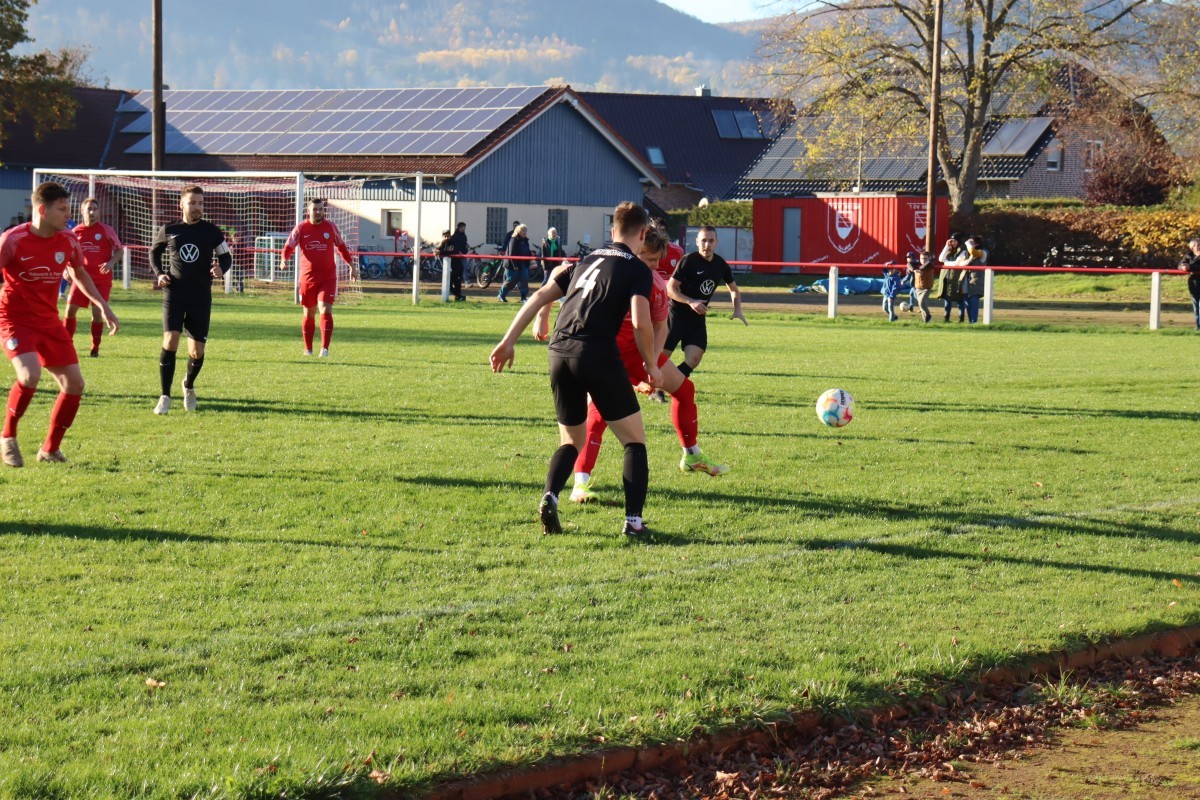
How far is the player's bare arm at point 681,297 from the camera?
1127cm

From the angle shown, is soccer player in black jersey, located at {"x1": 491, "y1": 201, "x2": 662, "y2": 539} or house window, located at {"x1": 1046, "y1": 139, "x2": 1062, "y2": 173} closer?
soccer player in black jersey, located at {"x1": 491, "y1": 201, "x2": 662, "y2": 539}

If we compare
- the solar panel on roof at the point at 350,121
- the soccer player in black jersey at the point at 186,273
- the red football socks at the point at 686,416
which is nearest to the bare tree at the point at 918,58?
the solar panel on roof at the point at 350,121

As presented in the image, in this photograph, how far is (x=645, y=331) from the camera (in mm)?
7543

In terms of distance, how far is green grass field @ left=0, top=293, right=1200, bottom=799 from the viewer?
4.68 m

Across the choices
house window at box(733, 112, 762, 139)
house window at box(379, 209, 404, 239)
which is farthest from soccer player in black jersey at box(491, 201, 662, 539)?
house window at box(733, 112, 762, 139)

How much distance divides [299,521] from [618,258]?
7.80ft

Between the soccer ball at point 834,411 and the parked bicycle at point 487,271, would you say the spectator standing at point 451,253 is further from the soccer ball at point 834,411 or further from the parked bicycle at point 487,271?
the soccer ball at point 834,411

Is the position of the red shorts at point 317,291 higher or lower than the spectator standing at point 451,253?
lower

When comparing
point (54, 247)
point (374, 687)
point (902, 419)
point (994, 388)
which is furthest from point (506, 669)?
point (994, 388)

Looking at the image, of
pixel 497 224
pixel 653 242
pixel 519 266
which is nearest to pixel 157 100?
pixel 519 266

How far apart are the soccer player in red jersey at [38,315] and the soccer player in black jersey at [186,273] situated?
2546 millimetres

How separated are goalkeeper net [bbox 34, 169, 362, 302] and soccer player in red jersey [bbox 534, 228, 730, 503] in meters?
22.5

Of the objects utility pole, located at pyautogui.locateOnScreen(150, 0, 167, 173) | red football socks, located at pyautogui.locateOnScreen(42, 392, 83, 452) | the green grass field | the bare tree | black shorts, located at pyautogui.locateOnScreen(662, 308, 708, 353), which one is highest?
the bare tree

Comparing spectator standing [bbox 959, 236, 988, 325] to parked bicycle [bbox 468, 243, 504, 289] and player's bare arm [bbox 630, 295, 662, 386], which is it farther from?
player's bare arm [bbox 630, 295, 662, 386]
